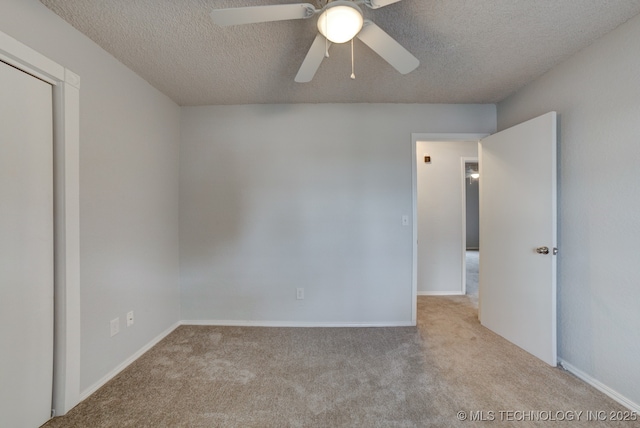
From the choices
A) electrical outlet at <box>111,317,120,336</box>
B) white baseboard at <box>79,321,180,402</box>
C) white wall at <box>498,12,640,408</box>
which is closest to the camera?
white wall at <box>498,12,640,408</box>

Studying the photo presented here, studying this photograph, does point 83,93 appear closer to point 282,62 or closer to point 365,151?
point 282,62

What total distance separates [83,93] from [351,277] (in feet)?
8.29

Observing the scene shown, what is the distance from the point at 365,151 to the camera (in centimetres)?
265

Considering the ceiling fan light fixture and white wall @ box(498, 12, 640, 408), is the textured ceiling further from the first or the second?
the ceiling fan light fixture

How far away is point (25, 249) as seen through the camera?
132 cm

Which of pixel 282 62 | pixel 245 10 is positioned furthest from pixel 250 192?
pixel 245 10

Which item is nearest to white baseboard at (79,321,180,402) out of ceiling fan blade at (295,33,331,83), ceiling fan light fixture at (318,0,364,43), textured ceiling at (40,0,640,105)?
textured ceiling at (40,0,640,105)

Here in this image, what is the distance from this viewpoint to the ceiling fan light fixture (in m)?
1.07

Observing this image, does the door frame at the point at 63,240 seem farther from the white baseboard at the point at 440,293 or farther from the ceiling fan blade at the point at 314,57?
the white baseboard at the point at 440,293

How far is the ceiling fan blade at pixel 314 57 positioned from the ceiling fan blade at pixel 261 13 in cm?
17

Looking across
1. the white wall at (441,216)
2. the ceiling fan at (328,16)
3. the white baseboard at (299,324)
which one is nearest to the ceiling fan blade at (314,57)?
the ceiling fan at (328,16)

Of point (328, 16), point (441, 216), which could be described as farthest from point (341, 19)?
point (441, 216)

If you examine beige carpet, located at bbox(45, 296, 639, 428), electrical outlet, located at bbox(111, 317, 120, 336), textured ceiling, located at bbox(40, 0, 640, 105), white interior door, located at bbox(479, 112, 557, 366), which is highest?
textured ceiling, located at bbox(40, 0, 640, 105)

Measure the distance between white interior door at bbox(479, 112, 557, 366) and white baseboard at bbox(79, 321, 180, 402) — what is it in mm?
3140
